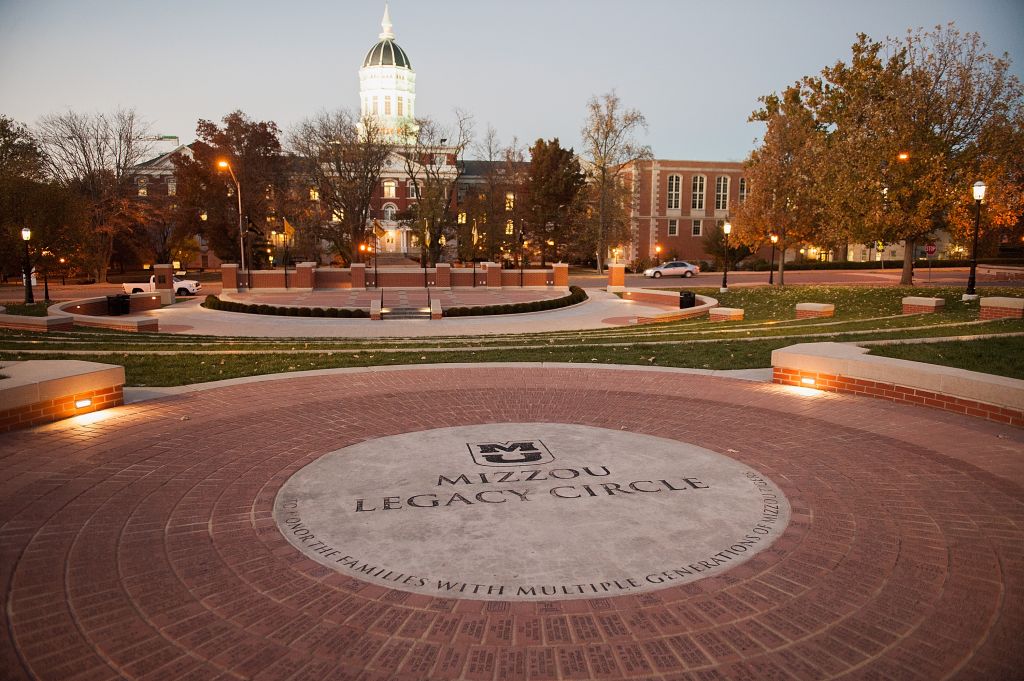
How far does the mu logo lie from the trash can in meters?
27.3

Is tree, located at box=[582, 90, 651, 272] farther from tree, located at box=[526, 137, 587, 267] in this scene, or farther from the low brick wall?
the low brick wall

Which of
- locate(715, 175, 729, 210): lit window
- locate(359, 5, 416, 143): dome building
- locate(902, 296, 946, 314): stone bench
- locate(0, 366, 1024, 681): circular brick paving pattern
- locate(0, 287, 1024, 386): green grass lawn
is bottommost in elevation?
locate(0, 366, 1024, 681): circular brick paving pattern

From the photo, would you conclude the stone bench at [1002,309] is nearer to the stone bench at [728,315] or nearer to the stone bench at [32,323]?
the stone bench at [728,315]

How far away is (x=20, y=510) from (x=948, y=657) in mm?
7423

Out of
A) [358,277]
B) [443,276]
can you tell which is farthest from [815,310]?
[358,277]

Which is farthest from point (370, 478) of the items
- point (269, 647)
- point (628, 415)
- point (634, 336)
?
point (634, 336)

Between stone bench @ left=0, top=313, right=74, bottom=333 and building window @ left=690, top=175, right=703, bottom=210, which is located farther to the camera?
building window @ left=690, top=175, right=703, bottom=210

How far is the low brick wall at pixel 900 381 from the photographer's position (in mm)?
8977

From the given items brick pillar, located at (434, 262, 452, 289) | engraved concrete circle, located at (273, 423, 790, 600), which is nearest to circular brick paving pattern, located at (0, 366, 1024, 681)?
engraved concrete circle, located at (273, 423, 790, 600)

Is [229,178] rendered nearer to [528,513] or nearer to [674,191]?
[674,191]

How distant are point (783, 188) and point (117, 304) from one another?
33297mm

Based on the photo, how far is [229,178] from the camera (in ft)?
197

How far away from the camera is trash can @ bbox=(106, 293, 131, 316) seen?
2941cm

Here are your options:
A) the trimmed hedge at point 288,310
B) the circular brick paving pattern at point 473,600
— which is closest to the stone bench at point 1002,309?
the circular brick paving pattern at point 473,600
